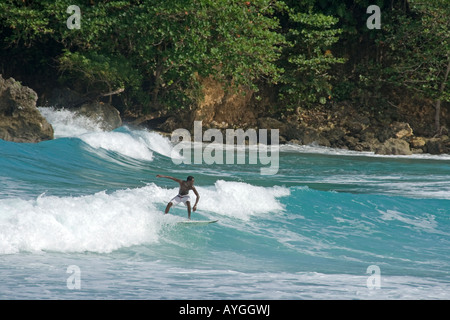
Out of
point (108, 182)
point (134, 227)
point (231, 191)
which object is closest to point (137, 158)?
point (108, 182)

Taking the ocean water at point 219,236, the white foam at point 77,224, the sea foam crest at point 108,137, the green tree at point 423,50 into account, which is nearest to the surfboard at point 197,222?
the ocean water at point 219,236

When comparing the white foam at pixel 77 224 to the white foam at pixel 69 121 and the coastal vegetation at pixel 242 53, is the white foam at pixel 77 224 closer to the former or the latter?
the coastal vegetation at pixel 242 53

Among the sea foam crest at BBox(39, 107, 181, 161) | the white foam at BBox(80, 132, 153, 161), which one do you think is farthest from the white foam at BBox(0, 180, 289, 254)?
the sea foam crest at BBox(39, 107, 181, 161)

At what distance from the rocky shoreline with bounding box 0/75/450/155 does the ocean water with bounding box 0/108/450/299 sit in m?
7.60

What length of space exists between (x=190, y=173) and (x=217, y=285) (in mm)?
9822

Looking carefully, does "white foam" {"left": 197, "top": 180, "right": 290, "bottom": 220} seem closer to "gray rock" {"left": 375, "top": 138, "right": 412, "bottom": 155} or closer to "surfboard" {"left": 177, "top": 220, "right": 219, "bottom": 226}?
"surfboard" {"left": 177, "top": 220, "right": 219, "bottom": 226}

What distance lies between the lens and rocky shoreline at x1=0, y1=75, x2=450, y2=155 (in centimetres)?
2408

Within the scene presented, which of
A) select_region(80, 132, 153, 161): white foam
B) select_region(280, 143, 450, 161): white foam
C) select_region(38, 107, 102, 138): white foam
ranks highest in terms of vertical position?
select_region(38, 107, 102, 138): white foam

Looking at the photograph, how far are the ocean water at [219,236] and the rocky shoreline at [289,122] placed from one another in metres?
7.60

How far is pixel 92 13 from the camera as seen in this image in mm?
21516

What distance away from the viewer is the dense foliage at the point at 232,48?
2145 cm

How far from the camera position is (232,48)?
21750 millimetres

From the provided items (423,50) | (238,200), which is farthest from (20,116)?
(423,50)
